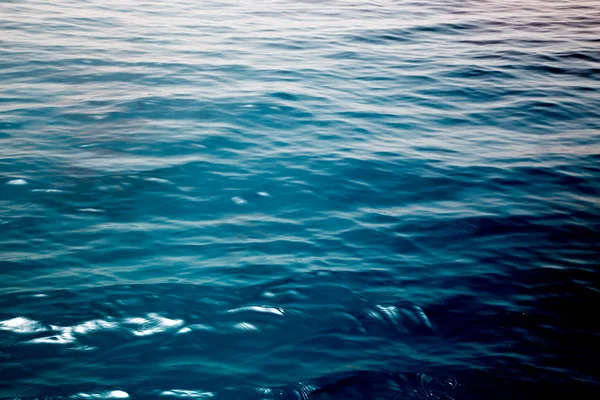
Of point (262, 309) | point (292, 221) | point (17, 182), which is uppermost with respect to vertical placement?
point (17, 182)

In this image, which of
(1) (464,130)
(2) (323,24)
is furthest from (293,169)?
(2) (323,24)

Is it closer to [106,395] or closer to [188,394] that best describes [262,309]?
[188,394]

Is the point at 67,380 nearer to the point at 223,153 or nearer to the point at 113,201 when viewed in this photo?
the point at 113,201

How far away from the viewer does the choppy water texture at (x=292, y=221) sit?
3.87 m

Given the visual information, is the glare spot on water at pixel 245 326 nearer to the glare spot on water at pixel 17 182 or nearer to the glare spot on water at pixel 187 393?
the glare spot on water at pixel 187 393

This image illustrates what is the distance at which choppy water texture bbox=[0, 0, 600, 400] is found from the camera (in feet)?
12.7

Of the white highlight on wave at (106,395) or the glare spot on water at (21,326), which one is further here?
the glare spot on water at (21,326)

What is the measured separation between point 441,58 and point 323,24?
131 inches

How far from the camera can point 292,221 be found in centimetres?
572

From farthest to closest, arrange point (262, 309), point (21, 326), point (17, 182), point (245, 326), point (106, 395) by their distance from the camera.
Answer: point (17, 182) → point (262, 309) → point (245, 326) → point (21, 326) → point (106, 395)

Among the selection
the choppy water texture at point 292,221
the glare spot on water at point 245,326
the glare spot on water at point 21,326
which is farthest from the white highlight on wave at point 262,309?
the glare spot on water at point 21,326

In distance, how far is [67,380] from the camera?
3604 mm

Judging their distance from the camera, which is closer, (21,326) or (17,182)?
(21,326)

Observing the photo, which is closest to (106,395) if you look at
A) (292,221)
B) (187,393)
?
(187,393)
